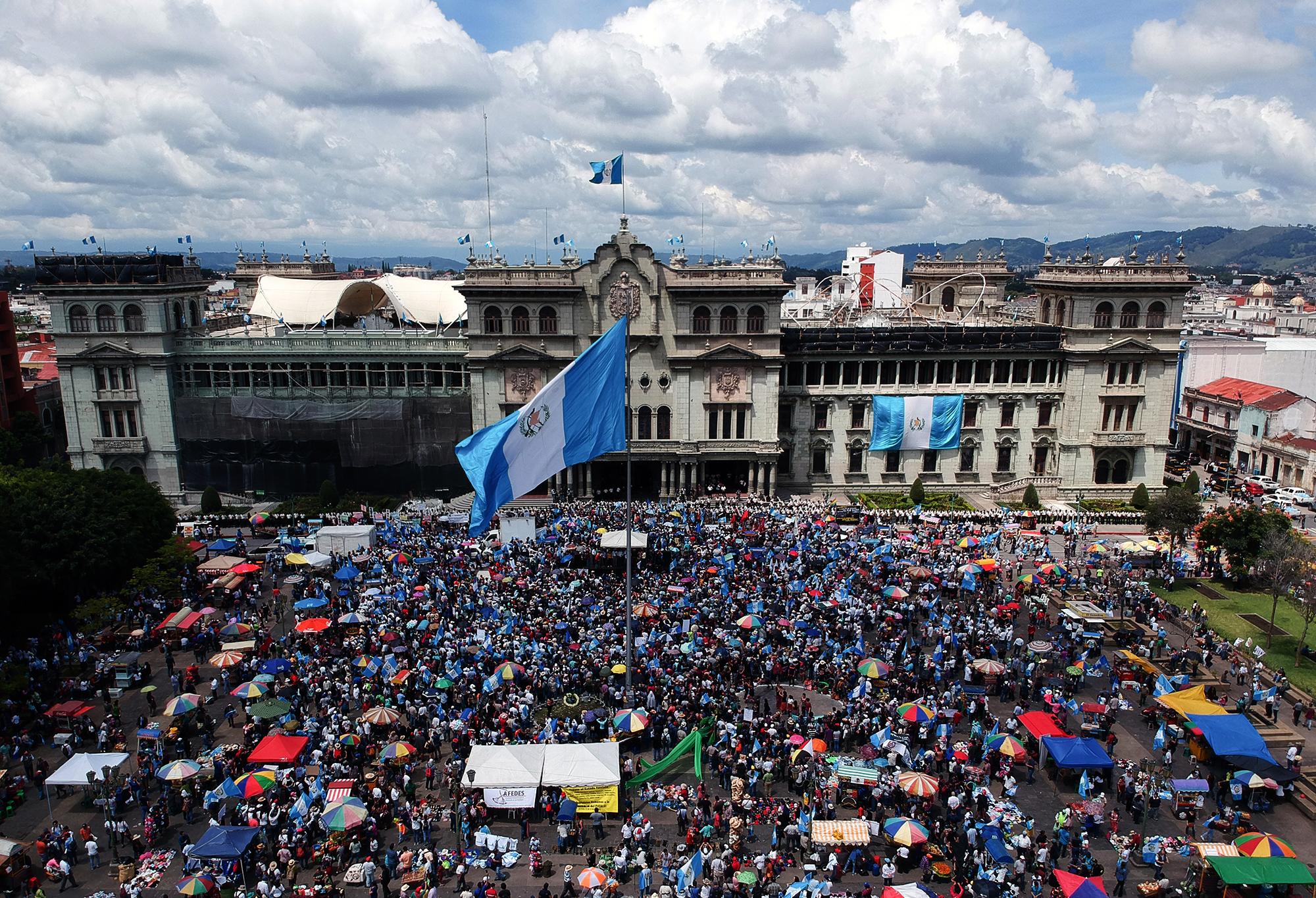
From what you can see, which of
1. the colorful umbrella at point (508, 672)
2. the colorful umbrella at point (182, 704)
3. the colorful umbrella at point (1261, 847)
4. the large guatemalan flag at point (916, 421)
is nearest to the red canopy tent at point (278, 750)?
the colorful umbrella at point (182, 704)

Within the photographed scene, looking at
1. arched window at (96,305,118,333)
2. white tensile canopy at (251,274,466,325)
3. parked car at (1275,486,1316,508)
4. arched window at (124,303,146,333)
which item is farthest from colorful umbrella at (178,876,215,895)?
parked car at (1275,486,1316,508)

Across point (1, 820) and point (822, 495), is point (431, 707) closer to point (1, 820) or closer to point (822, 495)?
point (1, 820)

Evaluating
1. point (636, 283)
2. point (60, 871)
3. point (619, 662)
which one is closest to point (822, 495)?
point (636, 283)

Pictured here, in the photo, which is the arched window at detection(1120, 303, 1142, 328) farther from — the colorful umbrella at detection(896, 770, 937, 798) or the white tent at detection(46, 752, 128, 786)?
the white tent at detection(46, 752, 128, 786)

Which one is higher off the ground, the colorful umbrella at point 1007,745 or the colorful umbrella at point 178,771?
the colorful umbrella at point 1007,745

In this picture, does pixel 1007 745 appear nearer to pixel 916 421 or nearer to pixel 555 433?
pixel 555 433

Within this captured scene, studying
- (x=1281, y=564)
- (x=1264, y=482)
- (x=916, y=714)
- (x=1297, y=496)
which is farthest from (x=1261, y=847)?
(x=1264, y=482)

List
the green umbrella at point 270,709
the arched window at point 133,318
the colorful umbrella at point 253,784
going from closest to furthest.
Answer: the colorful umbrella at point 253,784 → the green umbrella at point 270,709 → the arched window at point 133,318

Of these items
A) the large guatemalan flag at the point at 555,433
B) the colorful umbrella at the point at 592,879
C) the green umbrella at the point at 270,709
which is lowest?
the colorful umbrella at the point at 592,879

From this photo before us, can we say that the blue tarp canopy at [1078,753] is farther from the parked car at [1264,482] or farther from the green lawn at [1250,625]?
the parked car at [1264,482]
